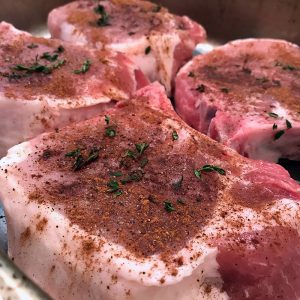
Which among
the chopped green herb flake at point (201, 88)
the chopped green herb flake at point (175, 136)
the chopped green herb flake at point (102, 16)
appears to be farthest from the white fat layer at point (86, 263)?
the chopped green herb flake at point (102, 16)

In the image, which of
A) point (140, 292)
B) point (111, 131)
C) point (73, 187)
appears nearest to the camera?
point (140, 292)

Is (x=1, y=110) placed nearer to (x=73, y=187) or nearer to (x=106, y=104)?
(x=106, y=104)

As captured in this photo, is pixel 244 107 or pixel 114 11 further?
pixel 114 11

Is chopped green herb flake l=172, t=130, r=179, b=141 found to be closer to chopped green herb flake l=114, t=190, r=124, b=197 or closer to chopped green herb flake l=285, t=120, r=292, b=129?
chopped green herb flake l=114, t=190, r=124, b=197

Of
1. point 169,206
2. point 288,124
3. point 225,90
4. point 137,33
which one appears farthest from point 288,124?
point 137,33

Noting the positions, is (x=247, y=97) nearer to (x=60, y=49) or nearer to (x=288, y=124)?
(x=288, y=124)

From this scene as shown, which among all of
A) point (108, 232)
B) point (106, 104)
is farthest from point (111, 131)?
point (108, 232)

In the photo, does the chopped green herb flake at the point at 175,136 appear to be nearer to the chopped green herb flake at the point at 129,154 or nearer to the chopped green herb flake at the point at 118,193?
the chopped green herb flake at the point at 129,154
